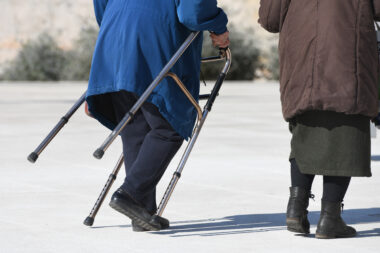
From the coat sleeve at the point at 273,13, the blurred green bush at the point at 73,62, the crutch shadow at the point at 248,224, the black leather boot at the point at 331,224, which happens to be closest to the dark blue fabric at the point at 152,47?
the coat sleeve at the point at 273,13

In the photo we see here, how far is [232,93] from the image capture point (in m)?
22.0

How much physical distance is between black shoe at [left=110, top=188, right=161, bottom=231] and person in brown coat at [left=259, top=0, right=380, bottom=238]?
78 cm

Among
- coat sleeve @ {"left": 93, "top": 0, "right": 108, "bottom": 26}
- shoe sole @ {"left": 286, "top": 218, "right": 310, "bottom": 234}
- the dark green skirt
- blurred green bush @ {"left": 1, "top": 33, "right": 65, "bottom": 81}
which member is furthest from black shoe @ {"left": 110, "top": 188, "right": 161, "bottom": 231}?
blurred green bush @ {"left": 1, "top": 33, "right": 65, "bottom": 81}

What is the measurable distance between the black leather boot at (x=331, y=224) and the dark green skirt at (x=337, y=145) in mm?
230

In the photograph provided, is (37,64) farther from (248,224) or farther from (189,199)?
(248,224)

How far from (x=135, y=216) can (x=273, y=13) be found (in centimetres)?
138

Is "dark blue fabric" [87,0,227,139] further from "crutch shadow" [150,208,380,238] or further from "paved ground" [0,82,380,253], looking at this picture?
"paved ground" [0,82,380,253]

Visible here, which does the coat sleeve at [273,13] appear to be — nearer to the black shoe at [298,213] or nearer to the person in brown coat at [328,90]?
the person in brown coat at [328,90]

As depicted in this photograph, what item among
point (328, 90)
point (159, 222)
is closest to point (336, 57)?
point (328, 90)

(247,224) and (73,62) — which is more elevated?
(247,224)

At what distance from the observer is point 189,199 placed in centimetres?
685

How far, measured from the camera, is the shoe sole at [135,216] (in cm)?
536

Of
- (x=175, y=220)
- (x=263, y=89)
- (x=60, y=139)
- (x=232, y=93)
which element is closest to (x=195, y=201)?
(x=175, y=220)

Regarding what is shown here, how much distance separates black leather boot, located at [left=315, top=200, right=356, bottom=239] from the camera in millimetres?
5371
